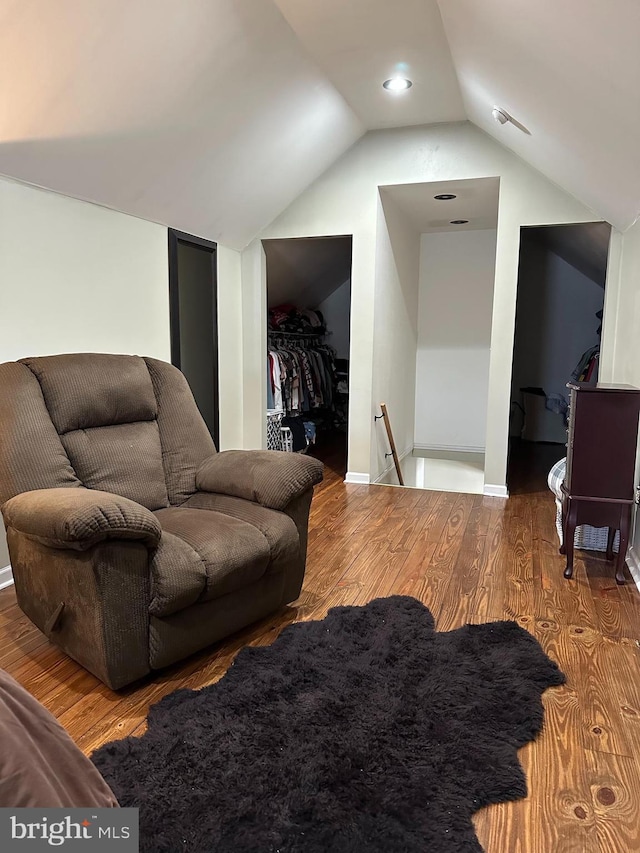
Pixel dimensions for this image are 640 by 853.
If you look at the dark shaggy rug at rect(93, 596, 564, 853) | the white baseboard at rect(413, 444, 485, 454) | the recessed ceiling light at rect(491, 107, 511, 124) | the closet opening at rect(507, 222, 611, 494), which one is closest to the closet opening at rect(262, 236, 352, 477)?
the white baseboard at rect(413, 444, 485, 454)

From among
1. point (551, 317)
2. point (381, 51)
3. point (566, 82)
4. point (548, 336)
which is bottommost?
point (548, 336)

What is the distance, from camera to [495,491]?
4426 mm

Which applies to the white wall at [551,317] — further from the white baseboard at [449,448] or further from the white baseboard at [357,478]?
the white baseboard at [357,478]

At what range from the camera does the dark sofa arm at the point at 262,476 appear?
235 centimetres

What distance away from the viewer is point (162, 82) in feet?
9.00

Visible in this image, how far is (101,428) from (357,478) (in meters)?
2.67

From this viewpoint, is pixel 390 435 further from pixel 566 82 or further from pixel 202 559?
pixel 202 559

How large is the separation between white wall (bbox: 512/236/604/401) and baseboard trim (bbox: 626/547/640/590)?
3.80 metres

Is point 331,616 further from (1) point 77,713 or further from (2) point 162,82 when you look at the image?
(2) point 162,82

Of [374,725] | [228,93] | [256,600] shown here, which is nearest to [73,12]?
[228,93]

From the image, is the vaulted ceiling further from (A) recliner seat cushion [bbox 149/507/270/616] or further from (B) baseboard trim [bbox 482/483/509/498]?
(B) baseboard trim [bbox 482/483/509/498]

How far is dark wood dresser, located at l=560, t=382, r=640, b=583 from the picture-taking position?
2.75 metres

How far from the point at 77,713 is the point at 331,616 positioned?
1015mm

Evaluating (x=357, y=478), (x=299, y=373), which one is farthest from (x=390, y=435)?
(x=299, y=373)
